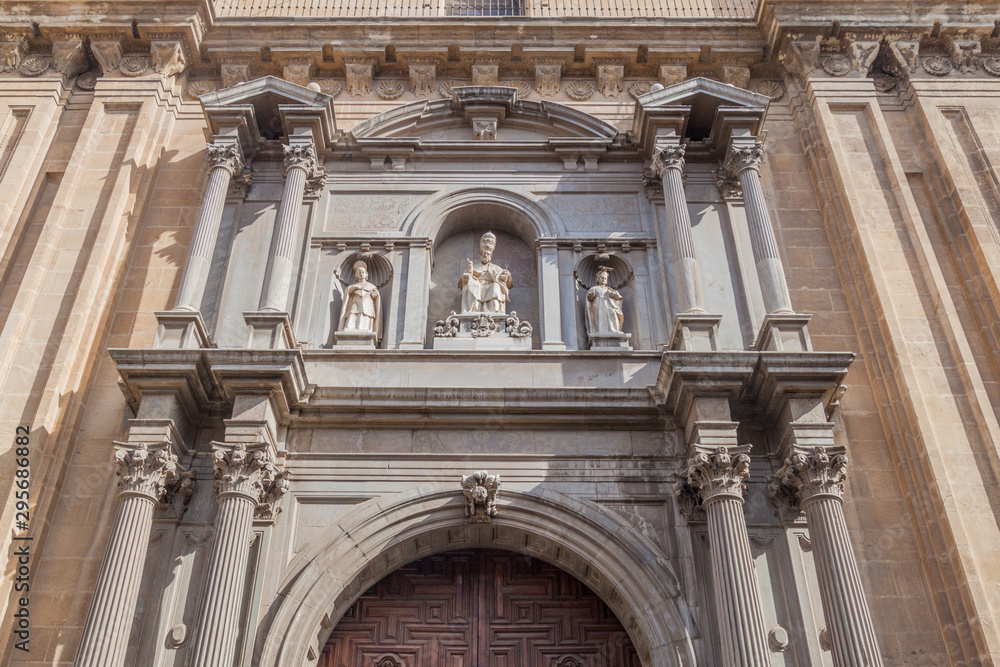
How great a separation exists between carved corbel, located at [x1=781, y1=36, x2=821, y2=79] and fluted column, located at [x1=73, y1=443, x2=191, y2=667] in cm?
1079

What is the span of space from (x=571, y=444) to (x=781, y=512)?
2.41m

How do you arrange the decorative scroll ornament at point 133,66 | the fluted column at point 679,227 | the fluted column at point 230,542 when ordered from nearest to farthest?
1. the fluted column at point 230,542
2. the fluted column at point 679,227
3. the decorative scroll ornament at point 133,66

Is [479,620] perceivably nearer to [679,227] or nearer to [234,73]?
[679,227]

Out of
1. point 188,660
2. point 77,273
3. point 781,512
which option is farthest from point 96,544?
point 781,512

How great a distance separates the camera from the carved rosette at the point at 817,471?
9391mm

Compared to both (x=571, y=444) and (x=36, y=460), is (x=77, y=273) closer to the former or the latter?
(x=36, y=460)

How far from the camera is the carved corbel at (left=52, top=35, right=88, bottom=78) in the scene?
14297mm

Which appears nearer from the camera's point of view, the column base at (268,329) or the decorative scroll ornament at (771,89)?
the column base at (268,329)

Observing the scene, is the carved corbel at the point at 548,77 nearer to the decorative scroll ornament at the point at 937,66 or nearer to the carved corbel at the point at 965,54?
the decorative scroll ornament at the point at 937,66

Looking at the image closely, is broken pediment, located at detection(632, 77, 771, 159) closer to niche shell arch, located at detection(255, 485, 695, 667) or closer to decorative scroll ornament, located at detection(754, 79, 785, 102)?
decorative scroll ornament, located at detection(754, 79, 785, 102)

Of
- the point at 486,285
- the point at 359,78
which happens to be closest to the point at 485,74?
the point at 359,78

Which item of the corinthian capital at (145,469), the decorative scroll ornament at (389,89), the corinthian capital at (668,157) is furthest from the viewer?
the decorative scroll ornament at (389,89)

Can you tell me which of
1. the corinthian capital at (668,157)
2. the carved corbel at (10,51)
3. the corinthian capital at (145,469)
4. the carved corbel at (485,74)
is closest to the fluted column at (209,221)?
the corinthian capital at (145,469)

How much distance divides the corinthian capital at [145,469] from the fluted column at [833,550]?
655 cm
